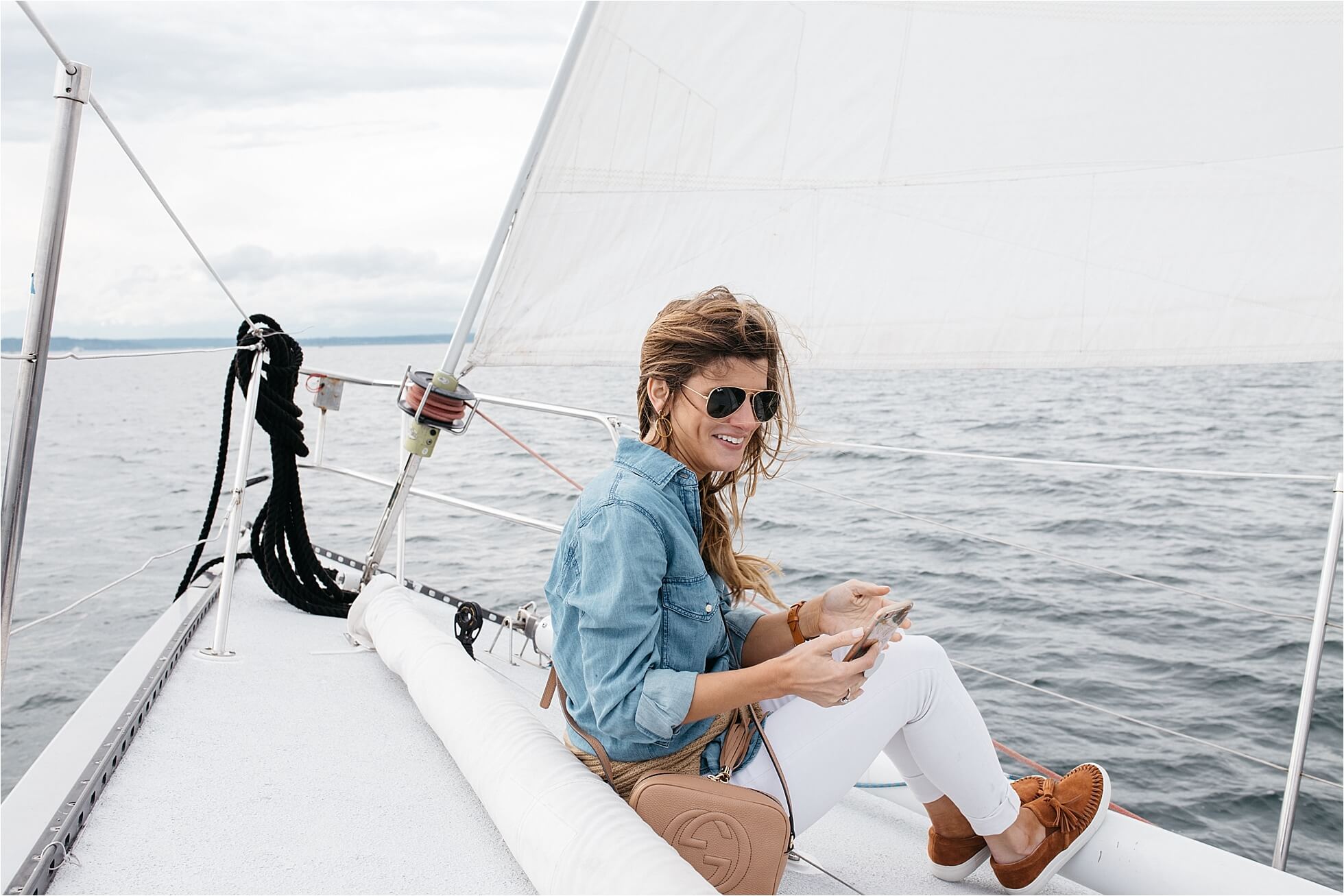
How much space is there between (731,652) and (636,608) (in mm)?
371

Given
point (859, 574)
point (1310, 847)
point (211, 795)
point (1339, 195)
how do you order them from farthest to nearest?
point (859, 574) → point (1310, 847) → point (1339, 195) → point (211, 795)

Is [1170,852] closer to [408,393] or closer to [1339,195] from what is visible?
[1339,195]

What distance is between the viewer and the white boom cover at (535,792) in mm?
1158

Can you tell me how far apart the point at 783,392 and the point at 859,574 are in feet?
13.3

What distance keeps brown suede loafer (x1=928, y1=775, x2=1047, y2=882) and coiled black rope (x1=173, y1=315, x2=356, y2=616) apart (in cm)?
167

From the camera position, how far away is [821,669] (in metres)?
1.17

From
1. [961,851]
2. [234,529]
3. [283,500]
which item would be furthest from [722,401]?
[283,500]

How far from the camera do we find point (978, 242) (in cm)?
196

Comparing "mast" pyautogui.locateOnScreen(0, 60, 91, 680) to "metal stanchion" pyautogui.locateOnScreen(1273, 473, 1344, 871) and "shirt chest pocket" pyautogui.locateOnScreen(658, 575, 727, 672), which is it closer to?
"shirt chest pocket" pyautogui.locateOnScreen(658, 575, 727, 672)

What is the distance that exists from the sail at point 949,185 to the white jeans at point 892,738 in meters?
0.73

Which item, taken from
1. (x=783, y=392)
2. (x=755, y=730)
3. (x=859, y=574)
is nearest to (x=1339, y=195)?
(x=783, y=392)

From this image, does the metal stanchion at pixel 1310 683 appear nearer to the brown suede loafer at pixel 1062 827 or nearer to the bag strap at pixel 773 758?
the brown suede loafer at pixel 1062 827

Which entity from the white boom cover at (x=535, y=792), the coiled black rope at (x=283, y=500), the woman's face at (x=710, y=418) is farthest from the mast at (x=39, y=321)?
the coiled black rope at (x=283, y=500)

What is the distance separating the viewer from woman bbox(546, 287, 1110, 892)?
1222mm
